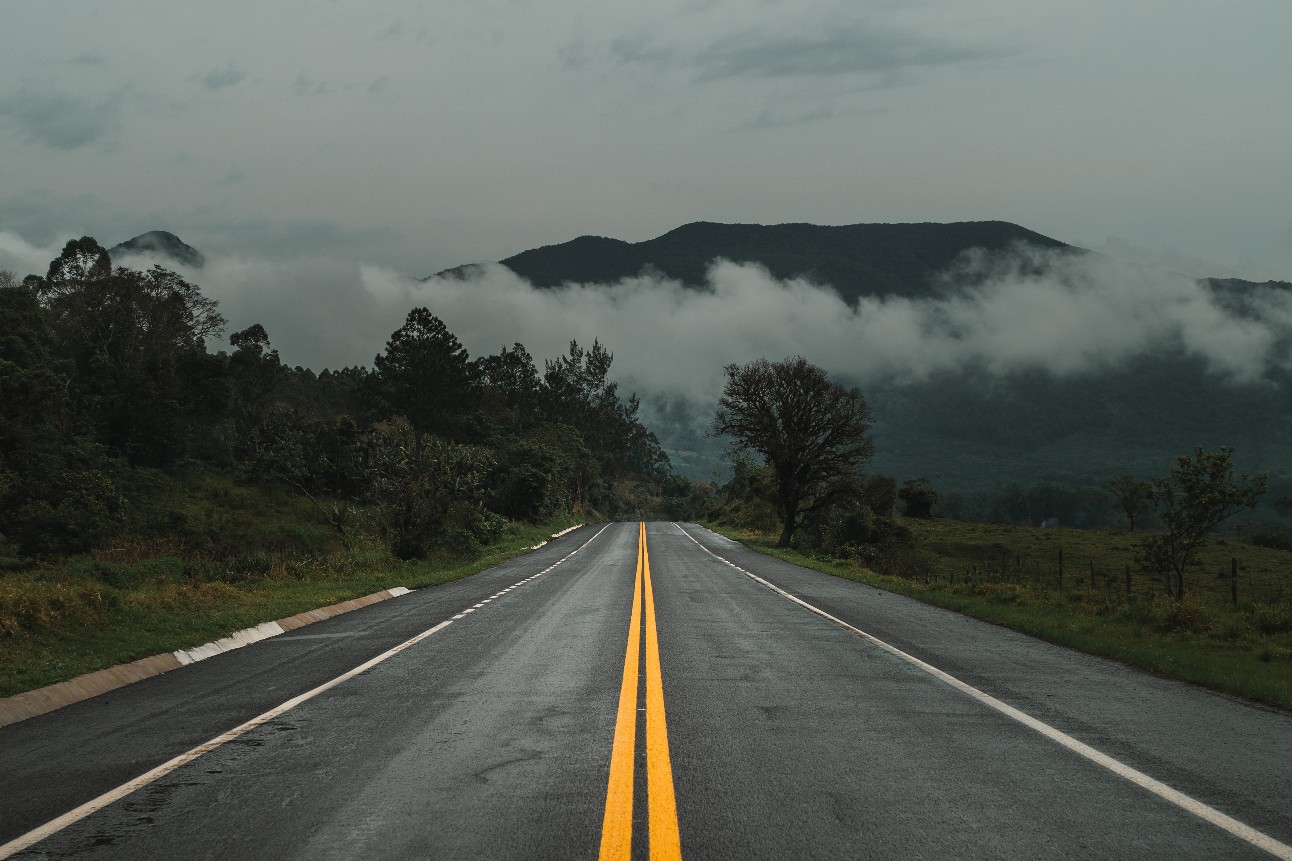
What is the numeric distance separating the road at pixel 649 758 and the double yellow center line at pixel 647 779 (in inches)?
1.0

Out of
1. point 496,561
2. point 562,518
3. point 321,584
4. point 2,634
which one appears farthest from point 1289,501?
point 2,634

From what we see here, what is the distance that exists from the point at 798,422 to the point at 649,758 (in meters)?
44.5

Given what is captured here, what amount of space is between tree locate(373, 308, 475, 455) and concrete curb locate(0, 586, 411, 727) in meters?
70.0

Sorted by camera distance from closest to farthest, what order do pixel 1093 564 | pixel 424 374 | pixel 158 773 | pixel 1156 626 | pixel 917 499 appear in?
pixel 158 773, pixel 1156 626, pixel 1093 564, pixel 424 374, pixel 917 499

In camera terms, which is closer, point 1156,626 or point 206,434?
point 1156,626

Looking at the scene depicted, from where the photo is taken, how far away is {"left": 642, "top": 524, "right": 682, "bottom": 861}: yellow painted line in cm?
497

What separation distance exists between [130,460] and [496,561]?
43.5 metres

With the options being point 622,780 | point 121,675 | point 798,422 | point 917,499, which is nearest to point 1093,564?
point 798,422

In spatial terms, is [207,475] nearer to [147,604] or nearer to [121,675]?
[147,604]

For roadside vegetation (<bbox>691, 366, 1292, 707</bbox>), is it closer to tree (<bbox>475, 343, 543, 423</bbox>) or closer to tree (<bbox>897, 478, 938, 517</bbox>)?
tree (<bbox>897, 478, 938, 517</bbox>)

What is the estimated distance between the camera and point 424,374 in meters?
84.4

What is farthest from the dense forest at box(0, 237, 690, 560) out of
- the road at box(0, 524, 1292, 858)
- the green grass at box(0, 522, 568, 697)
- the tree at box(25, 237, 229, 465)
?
the road at box(0, 524, 1292, 858)

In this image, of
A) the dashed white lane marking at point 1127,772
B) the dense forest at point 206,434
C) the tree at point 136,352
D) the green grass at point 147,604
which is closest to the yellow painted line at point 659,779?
the dashed white lane marking at point 1127,772

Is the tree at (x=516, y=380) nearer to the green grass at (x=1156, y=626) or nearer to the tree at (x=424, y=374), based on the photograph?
the tree at (x=424, y=374)
